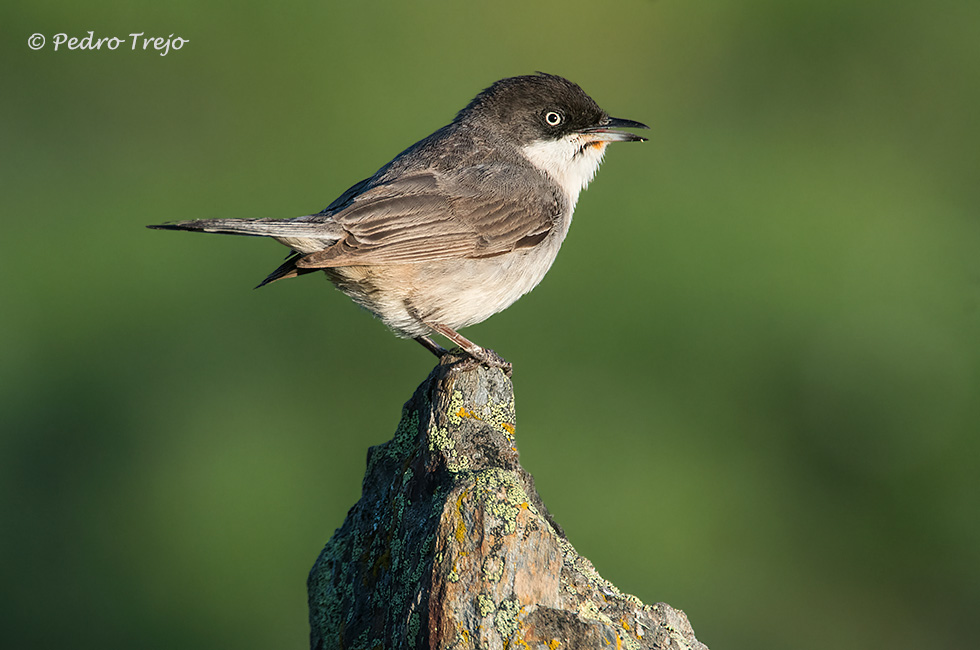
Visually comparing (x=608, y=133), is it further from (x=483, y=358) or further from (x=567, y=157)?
(x=483, y=358)

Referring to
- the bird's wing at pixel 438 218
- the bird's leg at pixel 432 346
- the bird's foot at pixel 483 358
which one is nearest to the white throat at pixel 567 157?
the bird's wing at pixel 438 218

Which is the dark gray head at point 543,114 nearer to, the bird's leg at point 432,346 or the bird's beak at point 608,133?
the bird's beak at point 608,133

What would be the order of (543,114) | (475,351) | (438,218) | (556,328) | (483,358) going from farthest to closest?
1. (556,328)
2. (543,114)
3. (438,218)
4. (475,351)
5. (483,358)

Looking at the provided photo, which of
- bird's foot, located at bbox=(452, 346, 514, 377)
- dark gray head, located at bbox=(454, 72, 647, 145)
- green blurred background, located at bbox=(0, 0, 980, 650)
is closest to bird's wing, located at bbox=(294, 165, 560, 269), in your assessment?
dark gray head, located at bbox=(454, 72, 647, 145)

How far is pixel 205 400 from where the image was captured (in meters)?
9.83

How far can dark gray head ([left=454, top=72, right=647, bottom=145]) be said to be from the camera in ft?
22.9

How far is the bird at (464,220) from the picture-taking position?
19.1ft

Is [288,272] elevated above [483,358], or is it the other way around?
[288,272]

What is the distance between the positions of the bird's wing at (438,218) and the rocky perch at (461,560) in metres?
0.93

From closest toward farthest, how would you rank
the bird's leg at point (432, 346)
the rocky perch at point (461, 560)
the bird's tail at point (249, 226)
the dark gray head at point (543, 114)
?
1. the rocky perch at point (461, 560)
2. the bird's tail at point (249, 226)
3. the bird's leg at point (432, 346)
4. the dark gray head at point (543, 114)

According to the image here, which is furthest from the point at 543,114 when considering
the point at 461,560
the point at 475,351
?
the point at 461,560

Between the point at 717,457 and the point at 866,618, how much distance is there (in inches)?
71.3

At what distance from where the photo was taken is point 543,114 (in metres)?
7.02

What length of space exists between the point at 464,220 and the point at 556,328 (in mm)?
4275
